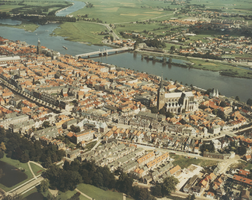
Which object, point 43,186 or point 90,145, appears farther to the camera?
point 90,145

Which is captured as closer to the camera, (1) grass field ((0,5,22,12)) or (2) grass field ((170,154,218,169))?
(2) grass field ((170,154,218,169))

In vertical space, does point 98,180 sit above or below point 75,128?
below

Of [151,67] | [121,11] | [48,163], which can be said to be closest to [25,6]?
[121,11]

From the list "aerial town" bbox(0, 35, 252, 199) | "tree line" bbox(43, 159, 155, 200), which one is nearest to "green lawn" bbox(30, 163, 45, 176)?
"tree line" bbox(43, 159, 155, 200)

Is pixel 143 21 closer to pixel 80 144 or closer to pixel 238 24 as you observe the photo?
pixel 238 24

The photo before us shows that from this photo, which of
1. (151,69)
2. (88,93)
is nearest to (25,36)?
(151,69)

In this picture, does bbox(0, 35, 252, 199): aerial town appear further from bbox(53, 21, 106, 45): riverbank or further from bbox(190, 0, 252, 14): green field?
bbox(190, 0, 252, 14): green field

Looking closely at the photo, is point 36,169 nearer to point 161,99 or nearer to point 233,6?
point 161,99
